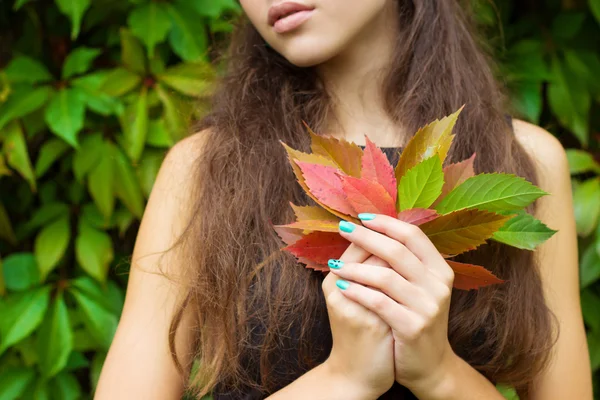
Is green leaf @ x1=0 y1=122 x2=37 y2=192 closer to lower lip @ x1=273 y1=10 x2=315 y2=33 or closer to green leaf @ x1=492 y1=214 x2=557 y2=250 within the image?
lower lip @ x1=273 y1=10 x2=315 y2=33

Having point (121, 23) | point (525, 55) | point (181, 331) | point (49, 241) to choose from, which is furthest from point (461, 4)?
point (49, 241)

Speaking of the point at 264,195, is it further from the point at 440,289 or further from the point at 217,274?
the point at 440,289

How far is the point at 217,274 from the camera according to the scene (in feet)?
3.23

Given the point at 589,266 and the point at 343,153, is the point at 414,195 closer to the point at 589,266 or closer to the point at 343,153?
the point at 343,153

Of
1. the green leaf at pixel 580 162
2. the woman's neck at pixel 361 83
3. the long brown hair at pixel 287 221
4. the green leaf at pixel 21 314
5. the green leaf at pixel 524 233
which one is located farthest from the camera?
Result: the green leaf at pixel 580 162

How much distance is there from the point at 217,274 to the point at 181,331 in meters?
0.11

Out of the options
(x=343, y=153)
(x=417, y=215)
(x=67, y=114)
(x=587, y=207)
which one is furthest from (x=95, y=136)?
(x=587, y=207)

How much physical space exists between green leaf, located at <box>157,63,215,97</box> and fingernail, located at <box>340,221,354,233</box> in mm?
680

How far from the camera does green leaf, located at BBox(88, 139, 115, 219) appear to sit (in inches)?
51.2

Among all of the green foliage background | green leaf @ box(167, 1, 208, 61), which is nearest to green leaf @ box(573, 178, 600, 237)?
the green foliage background

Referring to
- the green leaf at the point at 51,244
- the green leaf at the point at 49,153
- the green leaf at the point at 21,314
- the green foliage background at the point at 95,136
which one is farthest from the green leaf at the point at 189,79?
the green leaf at the point at 21,314

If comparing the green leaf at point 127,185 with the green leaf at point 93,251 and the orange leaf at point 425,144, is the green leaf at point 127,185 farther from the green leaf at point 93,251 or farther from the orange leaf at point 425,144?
the orange leaf at point 425,144

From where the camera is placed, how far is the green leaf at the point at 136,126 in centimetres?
128

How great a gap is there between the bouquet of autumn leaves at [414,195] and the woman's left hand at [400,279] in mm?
27
